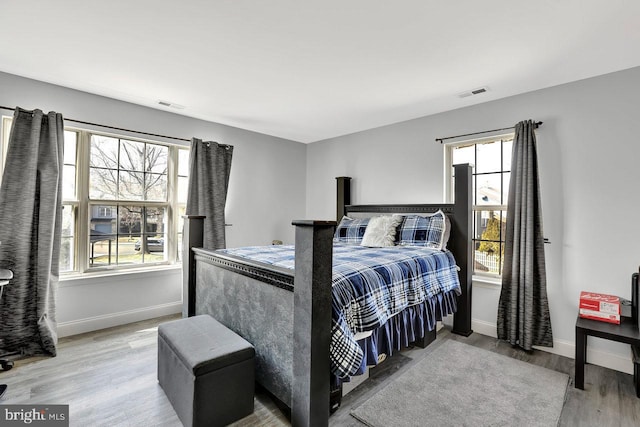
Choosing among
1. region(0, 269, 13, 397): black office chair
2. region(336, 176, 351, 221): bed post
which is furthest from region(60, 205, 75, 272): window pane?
region(336, 176, 351, 221): bed post

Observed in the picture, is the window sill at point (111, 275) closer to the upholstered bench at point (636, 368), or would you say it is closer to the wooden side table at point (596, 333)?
the wooden side table at point (596, 333)

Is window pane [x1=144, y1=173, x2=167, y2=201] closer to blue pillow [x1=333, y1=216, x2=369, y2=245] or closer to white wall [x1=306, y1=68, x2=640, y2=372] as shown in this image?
blue pillow [x1=333, y1=216, x2=369, y2=245]

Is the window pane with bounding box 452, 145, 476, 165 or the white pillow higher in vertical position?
the window pane with bounding box 452, 145, 476, 165

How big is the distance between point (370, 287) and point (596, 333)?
1.65 metres

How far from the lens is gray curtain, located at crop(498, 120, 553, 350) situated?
267cm

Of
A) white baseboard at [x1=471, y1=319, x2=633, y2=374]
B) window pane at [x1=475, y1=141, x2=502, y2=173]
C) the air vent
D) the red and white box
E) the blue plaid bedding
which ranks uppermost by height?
the air vent

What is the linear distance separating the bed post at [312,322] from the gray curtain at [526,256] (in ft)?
6.99

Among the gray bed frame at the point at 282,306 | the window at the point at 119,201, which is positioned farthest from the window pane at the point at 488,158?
the window at the point at 119,201

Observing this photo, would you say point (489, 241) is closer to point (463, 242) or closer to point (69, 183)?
point (463, 242)

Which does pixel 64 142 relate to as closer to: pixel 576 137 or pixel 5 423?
pixel 5 423

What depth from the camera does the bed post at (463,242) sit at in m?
3.05

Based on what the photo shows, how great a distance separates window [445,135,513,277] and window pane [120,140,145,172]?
3.57 m

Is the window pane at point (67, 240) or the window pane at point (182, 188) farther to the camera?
the window pane at point (182, 188)

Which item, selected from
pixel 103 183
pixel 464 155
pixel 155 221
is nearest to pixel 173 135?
pixel 103 183
